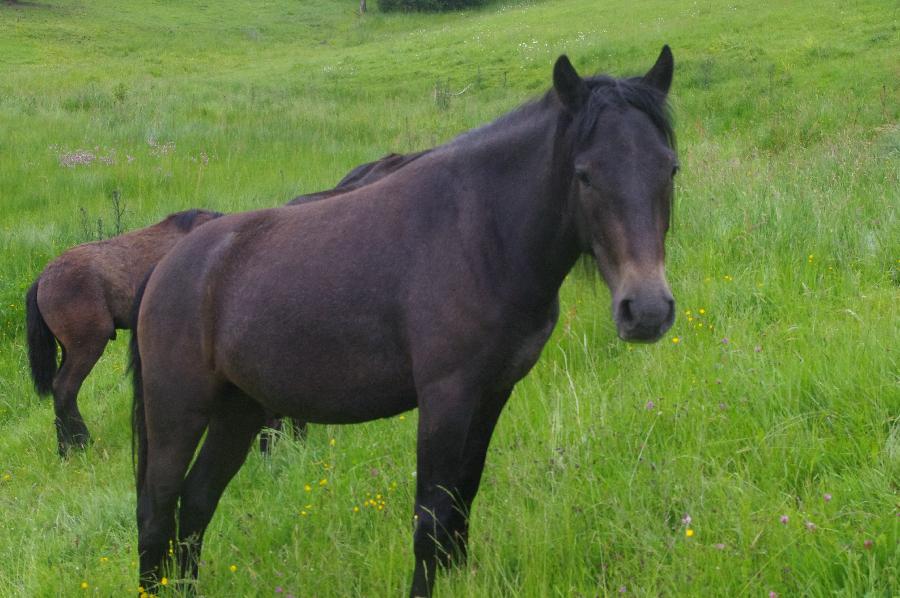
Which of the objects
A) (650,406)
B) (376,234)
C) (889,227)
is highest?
(376,234)

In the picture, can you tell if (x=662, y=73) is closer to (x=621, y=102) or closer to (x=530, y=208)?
(x=621, y=102)

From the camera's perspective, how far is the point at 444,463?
9.52 ft

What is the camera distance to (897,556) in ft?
8.57

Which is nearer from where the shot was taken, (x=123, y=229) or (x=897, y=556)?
(x=897, y=556)

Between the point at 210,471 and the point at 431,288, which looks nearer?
the point at 431,288

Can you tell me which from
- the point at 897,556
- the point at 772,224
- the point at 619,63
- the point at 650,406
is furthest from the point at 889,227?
the point at 619,63

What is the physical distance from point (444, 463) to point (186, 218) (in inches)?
191

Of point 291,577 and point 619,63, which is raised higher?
Result: point 619,63

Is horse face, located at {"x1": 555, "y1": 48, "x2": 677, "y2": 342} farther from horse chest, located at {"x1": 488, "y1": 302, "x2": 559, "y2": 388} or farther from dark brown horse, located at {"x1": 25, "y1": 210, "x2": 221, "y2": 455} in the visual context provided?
dark brown horse, located at {"x1": 25, "y1": 210, "x2": 221, "y2": 455}

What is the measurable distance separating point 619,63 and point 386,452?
17673 millimetres

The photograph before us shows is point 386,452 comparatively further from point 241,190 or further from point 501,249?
point 241,190

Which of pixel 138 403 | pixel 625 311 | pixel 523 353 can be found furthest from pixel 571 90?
pixel 138 403

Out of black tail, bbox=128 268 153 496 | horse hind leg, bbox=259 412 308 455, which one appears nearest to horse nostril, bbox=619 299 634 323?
black tail, bbox=128 268 153 496

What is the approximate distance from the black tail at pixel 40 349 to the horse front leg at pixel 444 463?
4801 mm
